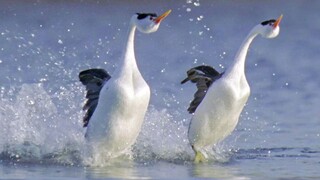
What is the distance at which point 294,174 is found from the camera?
39.8ft

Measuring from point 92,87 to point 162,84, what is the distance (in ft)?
19.5

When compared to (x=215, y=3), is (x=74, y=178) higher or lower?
lower

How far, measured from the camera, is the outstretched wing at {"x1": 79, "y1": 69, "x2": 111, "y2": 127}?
13.1m

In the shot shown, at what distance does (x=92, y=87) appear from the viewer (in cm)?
1316

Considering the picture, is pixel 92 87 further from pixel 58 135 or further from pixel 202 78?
pixel 202 78

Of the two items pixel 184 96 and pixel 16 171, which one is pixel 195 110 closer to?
pixel 16 171

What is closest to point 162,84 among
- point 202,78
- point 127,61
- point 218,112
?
point 202,78

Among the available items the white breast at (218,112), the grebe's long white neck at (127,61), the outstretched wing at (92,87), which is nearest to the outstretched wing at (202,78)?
the white breast at (218,112)

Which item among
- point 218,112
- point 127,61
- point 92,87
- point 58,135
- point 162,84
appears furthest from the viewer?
point 162,84

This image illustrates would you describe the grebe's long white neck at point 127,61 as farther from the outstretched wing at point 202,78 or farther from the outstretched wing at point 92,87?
the outstretched wing at point 202,78

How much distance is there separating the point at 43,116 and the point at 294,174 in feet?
11.1

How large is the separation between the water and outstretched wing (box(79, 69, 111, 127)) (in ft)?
1.01

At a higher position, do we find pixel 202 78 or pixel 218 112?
pixel 202 78

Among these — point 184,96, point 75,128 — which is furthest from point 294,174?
point 184,96
